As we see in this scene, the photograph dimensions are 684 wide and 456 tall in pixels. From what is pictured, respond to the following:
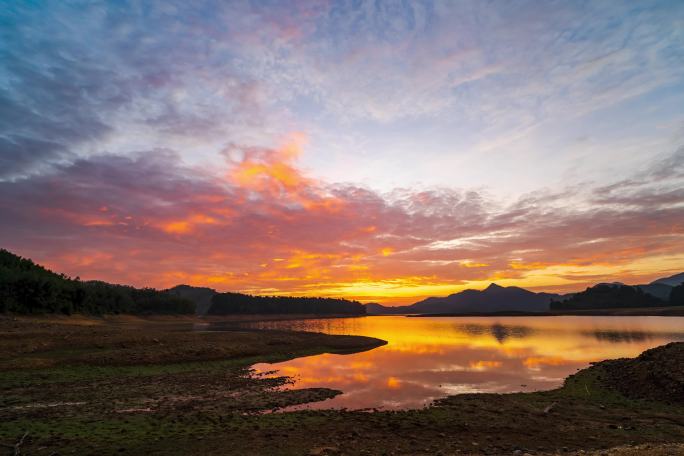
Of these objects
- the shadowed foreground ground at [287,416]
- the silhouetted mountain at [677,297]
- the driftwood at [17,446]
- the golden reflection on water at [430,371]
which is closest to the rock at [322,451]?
the shadowed foreground ground at [287,416]

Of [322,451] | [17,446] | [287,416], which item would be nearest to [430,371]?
[287,416]

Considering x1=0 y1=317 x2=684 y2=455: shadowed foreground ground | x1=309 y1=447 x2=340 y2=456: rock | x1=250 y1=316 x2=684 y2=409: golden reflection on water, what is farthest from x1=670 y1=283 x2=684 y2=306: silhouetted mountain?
x1=309 y1=447 x2=340 y2=456: rock

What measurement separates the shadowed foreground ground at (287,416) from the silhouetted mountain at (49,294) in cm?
5564

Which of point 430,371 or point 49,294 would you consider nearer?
point 430,371

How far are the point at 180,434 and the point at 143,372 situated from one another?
19075 millimetres

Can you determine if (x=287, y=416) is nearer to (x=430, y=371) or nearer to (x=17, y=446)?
(x=17, y=446)

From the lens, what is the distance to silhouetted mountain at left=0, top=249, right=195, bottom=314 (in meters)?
74.2

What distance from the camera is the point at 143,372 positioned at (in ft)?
101

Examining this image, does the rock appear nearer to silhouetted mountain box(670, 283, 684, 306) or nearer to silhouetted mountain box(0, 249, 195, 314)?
silhouetted mountain box(0, 249, 195, 314)

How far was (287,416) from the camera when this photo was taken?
18281mm

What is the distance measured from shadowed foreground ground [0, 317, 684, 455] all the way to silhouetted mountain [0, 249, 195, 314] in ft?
183

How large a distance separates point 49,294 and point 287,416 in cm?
8654

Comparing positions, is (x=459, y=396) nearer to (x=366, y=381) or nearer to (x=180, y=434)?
(x=366, y=381)

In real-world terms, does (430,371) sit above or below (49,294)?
below
